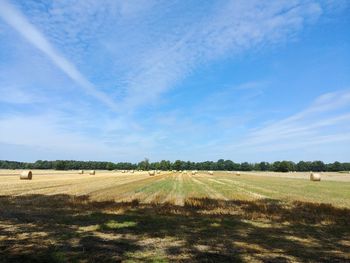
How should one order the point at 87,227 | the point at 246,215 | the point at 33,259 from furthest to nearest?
the point at 246,215
the point at 87,227
the point at 33,259

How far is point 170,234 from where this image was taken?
34.7 ft

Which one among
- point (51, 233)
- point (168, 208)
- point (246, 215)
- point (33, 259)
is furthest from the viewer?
point (168, 208)

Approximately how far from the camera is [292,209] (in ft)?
56.9

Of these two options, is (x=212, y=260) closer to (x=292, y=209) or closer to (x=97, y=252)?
(x=97, y=252)

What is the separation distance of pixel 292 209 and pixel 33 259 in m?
12.7

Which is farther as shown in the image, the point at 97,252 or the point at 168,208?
the point at 168,208

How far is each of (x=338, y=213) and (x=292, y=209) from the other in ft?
7.08

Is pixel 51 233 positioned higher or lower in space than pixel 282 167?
lower

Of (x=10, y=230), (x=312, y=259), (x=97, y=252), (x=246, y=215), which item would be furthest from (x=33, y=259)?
(x=246, y=215)

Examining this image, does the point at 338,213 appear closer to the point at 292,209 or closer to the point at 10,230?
the point at 292,209

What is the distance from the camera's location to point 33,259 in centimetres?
766

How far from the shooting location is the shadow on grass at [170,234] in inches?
320

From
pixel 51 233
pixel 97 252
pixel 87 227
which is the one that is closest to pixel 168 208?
pixel 87 227

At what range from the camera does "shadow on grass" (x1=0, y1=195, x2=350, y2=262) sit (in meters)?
8.13
